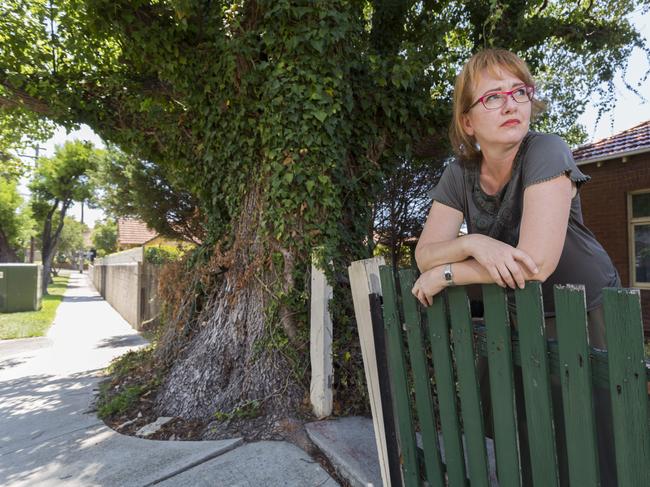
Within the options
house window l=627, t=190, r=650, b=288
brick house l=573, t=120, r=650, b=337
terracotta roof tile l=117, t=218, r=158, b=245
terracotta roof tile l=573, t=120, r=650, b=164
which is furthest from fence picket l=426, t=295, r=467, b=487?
terracotta roof tile l=117, t=218, r=158, b=245

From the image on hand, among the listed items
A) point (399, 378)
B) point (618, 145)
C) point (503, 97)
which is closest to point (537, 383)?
point (399, 378)

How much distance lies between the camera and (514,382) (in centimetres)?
135

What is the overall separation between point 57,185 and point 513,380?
92.8 ft

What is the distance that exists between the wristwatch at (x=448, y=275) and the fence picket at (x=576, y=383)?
33 centimetres

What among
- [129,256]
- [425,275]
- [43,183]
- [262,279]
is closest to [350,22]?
[262,279]

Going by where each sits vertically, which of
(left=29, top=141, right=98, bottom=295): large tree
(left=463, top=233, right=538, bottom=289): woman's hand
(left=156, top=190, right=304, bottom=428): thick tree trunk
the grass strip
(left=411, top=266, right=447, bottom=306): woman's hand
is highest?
(left=29, top=141, right=98, bottom=295): large tree

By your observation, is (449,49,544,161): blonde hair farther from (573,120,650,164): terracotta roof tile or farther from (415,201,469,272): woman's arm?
(573,120,650,164): terracotta roof tile

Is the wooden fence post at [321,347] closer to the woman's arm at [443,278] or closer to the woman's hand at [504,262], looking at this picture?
the woman's arm at [443,278]

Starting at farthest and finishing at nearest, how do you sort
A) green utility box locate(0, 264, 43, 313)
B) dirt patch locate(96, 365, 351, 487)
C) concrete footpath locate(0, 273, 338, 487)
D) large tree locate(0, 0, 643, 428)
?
green utility box locate(0, 264, 43, 313) < large tree locate(0, 0, 643, 428) < dirt patch locate(96, 365, 351, 487) < concrete footpath locate(0, 273, 338, 487)

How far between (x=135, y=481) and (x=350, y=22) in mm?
3907

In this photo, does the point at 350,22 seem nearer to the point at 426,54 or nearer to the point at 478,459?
the point at 426,54

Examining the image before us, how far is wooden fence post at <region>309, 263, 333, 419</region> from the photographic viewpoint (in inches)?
118

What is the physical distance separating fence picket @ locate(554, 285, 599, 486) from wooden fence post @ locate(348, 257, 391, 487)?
899 millimetres

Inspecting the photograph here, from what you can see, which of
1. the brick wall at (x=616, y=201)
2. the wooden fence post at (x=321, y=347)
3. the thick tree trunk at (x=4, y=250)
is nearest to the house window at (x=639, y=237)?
the brick wall at (x=616, y=201)
